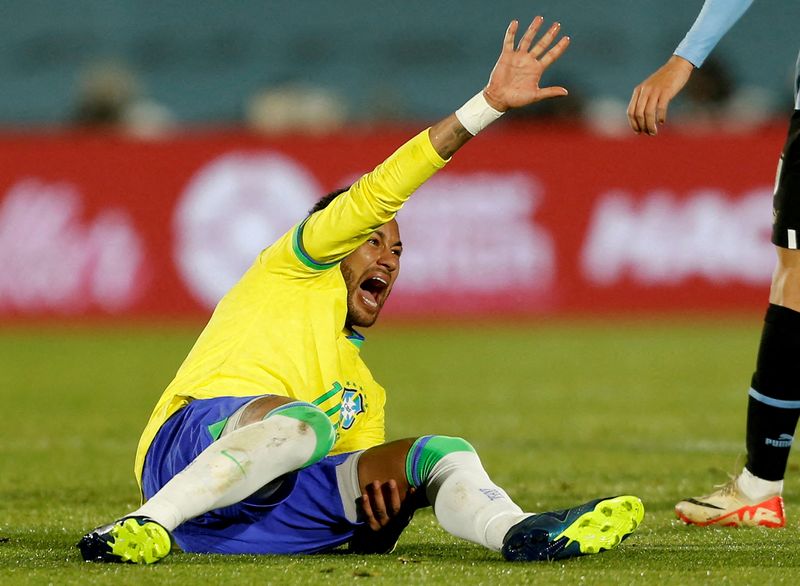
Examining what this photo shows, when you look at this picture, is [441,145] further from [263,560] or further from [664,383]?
[664,383]

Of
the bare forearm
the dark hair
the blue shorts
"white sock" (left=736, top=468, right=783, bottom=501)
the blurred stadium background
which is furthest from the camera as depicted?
the blurred stadium background

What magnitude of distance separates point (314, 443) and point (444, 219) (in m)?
8.91

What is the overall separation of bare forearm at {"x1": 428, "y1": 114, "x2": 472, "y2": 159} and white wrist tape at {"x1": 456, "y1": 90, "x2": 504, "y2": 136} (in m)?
0.01

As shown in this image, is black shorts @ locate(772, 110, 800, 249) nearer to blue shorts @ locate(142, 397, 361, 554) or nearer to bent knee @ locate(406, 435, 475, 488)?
bent knee @ locate(406, 435, 475, 488)

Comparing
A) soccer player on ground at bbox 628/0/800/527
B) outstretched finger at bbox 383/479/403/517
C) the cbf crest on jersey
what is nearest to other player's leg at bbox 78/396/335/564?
outstretched finger at bbox 383/479/403/517

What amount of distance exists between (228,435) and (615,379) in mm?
6039

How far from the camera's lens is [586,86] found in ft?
51.8

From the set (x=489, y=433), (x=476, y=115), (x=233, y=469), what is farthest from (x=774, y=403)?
(x=489, y=433)

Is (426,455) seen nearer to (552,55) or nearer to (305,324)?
(305,324)

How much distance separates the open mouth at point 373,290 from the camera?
4.37 metres

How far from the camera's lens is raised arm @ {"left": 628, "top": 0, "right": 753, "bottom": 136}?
407 cm

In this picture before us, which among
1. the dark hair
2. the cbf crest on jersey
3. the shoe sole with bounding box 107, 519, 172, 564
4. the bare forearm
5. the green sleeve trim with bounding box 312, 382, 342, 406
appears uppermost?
the bare forearm

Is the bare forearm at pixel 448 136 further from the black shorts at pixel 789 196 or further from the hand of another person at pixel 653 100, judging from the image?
the black shorts at pixel 789 196

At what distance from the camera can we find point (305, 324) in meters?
4.08
